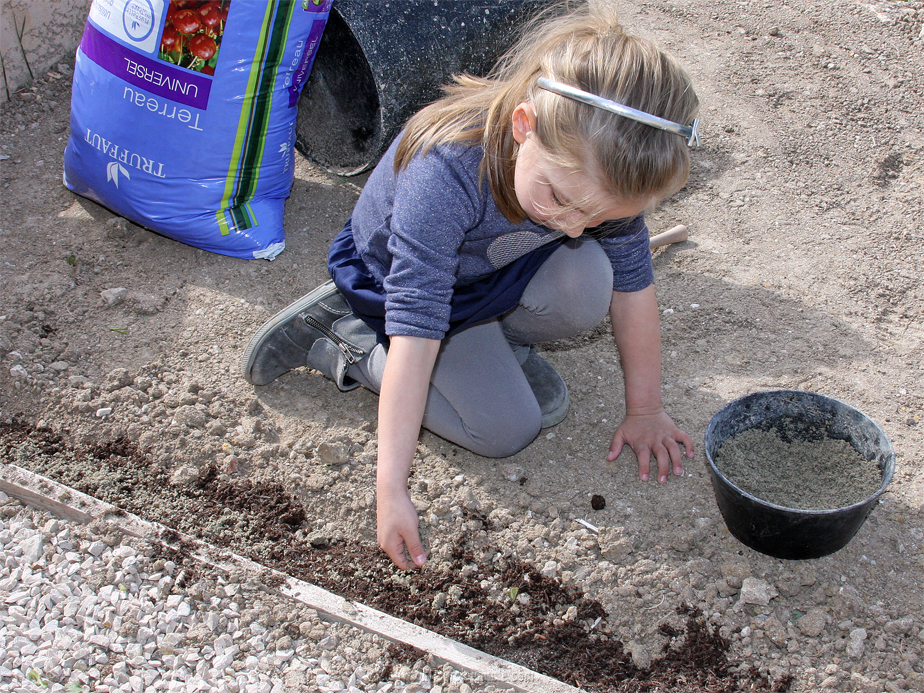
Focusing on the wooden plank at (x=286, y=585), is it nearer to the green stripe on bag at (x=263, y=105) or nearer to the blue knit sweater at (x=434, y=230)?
the blue knit sweater at (x=434, y=230)

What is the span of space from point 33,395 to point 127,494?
0.44 m

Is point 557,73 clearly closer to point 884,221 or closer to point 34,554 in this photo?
point 34,554

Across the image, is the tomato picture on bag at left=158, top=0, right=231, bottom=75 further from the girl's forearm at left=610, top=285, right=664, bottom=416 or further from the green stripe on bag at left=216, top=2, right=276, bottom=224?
the girl's forearm at left=610, top=285, right=664, bottom=416

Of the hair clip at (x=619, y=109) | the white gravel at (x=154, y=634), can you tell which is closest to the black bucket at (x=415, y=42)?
the hair clip at (x=619, y=109)

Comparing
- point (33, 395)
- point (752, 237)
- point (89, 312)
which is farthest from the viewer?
point (752, 237)

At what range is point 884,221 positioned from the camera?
2.68m

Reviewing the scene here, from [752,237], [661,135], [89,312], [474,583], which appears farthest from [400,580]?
[752,237]

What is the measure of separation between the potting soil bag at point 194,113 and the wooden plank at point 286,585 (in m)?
1.00

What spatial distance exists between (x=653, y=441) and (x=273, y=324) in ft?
3.39

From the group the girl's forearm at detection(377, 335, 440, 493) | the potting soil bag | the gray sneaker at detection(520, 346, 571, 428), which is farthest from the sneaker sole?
the girl's forearm at detection(377, 335, 440, 493)

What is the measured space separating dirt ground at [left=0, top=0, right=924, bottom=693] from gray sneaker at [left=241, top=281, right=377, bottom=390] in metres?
0.08

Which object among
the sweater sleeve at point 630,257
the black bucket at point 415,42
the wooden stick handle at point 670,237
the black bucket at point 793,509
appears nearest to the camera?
the black bucket at point 793,509

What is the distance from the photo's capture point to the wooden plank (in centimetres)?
147

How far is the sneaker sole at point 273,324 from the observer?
207 cm
